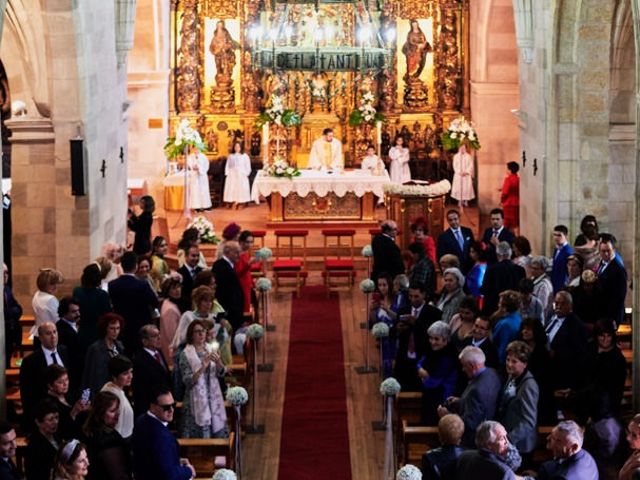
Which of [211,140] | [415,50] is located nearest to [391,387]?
[211,140]

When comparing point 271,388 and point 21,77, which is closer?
point 271,388

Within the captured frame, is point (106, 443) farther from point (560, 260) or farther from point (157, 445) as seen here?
point (560, 260)

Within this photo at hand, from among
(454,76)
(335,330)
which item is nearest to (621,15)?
(335,330)

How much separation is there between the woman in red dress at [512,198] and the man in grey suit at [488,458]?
13.7 meters

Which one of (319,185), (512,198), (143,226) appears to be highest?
(319,185)

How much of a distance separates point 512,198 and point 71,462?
48.8ft

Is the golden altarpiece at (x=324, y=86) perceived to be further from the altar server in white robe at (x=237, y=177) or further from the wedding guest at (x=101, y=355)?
the wedding guest at (x=101, y=355)

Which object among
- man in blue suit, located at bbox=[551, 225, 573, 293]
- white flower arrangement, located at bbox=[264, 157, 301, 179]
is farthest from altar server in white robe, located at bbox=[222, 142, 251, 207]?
man in blue suit, located at bbox=[551, 225, 573, 293]

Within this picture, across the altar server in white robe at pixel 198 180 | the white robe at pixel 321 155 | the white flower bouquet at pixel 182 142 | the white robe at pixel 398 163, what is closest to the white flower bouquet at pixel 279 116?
the white robe at pixel 321 155

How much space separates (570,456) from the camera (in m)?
11.5

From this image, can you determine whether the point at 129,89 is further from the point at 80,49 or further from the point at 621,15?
the point at 621,15

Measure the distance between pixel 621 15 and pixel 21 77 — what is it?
730 centimetres

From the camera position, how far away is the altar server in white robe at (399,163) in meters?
29.4

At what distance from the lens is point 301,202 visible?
2695 centimetres
